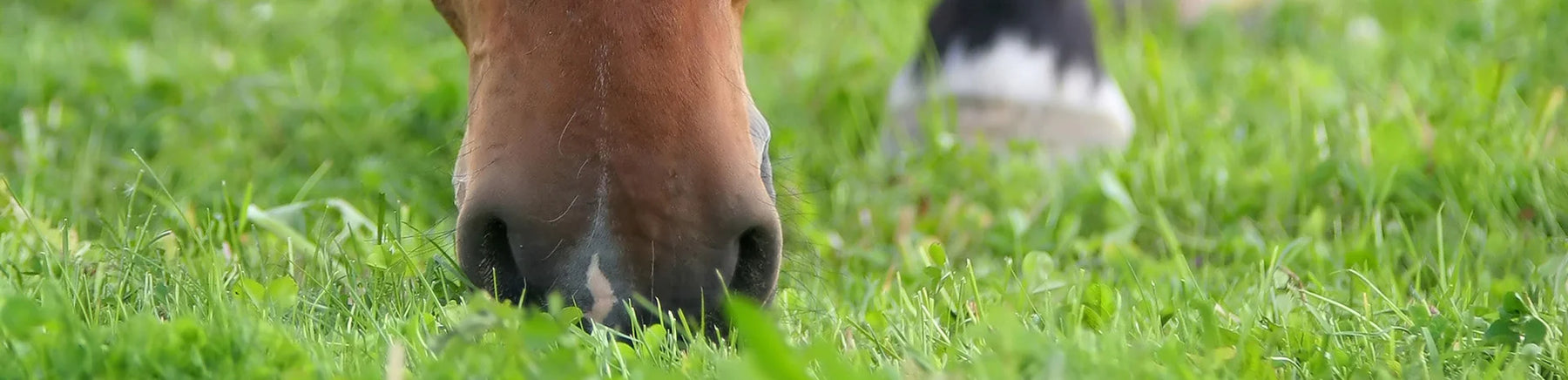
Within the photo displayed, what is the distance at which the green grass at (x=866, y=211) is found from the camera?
4.69 feet

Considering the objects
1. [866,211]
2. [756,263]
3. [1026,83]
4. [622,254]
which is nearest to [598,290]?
[622,254]

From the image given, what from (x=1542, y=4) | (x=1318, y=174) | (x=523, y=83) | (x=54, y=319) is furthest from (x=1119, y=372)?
(x=1542, y=4)

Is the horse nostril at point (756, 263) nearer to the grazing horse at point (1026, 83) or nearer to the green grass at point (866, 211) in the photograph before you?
the green grass at point (866, 211)

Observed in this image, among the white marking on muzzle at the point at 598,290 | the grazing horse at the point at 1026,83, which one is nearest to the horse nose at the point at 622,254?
the white marking on muzzle at the point at 598,290

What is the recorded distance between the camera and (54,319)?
134 centimetres

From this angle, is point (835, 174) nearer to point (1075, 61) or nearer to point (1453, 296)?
point (1075, 61)

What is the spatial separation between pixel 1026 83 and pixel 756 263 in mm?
1532

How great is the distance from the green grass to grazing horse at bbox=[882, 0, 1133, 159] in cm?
12

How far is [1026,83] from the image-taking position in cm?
299

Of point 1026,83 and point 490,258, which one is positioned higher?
point 490,258

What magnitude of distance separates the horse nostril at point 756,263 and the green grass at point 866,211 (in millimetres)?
68

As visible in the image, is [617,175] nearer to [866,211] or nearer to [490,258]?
[490,258]

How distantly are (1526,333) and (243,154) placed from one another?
2077 millimetres

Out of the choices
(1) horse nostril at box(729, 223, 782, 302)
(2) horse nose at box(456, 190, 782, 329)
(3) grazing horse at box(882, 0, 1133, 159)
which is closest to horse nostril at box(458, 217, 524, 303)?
(2) horse nose at box(456, 190, 782, 329)
